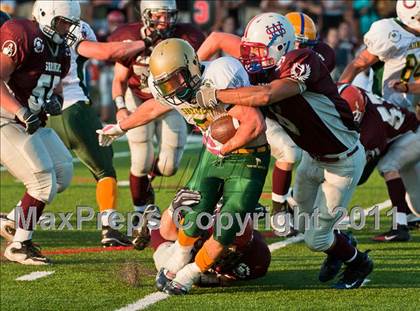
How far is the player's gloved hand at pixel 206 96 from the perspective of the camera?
19.0 ft

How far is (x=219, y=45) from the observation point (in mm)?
7836

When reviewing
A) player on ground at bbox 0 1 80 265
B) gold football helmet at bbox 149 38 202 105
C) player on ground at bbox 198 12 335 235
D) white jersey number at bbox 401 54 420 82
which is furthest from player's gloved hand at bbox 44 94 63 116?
white jersey number at bbox 401 54 420 82

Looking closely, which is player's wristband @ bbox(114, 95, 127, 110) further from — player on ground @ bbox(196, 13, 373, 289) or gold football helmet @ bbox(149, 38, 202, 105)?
gold football helmet @ bbox(149, 38, 202, 105)

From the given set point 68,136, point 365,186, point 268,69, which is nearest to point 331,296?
point 268,69

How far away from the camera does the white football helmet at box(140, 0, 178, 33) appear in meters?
8.04

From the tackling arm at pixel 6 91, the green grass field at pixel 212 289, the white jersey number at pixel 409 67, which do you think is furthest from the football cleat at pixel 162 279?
the white jersey number at pixel 409 67

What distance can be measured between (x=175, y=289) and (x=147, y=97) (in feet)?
8.96

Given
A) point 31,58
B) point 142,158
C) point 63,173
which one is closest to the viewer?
point 31,58

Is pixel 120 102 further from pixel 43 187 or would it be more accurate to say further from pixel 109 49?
pixel 43 187

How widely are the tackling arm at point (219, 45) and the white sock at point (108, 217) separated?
1.29 meters

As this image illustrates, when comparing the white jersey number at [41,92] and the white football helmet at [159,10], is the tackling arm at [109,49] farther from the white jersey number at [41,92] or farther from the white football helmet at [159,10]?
the white jersey number at [41,92]

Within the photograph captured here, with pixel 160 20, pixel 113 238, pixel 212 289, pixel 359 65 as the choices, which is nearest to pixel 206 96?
pixel 212 289

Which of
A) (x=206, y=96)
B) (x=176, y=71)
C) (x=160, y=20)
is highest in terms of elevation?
(x=176, y=71)

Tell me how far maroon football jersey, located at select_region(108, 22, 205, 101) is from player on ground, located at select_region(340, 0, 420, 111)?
119cm
